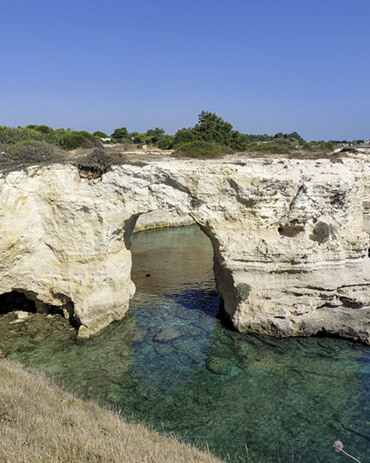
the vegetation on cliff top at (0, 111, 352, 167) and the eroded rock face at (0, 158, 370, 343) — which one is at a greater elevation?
the vegetation on cliff top at (0, 111, 352, 167)

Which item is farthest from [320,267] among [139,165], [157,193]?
[139,165]

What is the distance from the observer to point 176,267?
2188cm

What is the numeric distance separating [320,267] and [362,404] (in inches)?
197

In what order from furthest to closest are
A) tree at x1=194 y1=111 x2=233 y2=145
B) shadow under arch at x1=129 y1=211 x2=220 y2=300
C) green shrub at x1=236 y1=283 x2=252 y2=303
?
tree at x1=194 y1=111 x2=233 y2=145 → shadow under arch at x1=129 y1=211 x2=220 y2=300 → green shrub at x1=236 y1=283 x2=252 y2=303

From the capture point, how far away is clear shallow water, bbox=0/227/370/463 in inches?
336

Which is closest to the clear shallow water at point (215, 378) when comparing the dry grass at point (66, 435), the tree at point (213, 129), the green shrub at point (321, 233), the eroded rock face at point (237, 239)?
the eroded rock face at point (237, 239)

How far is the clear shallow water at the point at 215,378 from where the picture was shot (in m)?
8.54

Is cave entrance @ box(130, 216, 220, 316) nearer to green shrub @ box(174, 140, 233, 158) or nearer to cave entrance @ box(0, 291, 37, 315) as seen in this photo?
cave entrance @ box(0, 291, 37, 315)

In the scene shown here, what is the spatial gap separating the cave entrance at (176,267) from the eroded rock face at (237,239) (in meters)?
3.40

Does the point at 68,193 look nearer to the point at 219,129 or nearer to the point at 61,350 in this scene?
the point at 61,350

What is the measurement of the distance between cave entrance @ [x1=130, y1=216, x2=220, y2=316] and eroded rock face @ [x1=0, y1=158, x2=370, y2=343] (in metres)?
3.40

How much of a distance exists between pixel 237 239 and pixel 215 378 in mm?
5055

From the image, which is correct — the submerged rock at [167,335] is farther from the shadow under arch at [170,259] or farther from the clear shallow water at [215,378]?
the shadow under arch at [170,259]

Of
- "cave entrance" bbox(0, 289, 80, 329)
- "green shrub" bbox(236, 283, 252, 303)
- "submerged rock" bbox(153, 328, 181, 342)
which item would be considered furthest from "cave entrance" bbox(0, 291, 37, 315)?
"green shrub" bbox(236, 283, 252, 303)
